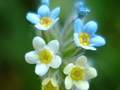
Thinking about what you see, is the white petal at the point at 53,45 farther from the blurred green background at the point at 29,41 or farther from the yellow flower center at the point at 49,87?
the blurred green background at the point at 29,41

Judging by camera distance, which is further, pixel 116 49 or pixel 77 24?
pixel 116 49

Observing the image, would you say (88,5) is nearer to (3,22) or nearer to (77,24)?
(3,22)

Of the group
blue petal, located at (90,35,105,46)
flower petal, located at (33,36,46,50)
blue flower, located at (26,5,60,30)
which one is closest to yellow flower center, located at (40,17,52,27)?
blue flower, located at (26,5,60,30)

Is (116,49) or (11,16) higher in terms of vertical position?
(11,16)

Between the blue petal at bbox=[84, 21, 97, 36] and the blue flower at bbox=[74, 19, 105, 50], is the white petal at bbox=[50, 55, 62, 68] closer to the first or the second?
the blue flower at bbox=[74, 19, 105, 50]

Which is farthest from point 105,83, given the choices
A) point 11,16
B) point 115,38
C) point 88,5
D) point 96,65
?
point 11,16

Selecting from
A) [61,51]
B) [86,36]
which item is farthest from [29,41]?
[86,36]
